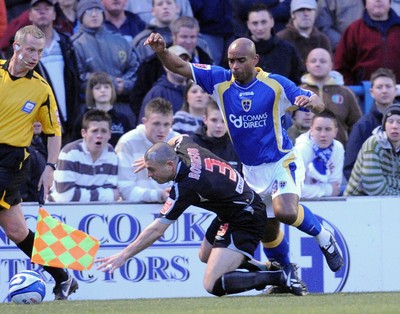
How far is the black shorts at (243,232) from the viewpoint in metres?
10.2

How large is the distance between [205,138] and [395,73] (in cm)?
361

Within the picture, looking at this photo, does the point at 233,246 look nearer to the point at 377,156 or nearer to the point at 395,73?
the point at 377,156

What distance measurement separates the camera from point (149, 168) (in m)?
9.53

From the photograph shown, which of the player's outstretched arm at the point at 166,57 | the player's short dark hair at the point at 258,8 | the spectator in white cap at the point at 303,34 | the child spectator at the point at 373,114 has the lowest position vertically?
the child spectator at the point at 373,114

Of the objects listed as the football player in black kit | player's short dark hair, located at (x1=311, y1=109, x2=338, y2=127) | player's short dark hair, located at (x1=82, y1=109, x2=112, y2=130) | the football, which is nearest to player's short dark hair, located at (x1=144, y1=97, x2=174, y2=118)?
player's short dark hair, located at (x1=82, y1=109, x2=112, y2=130)

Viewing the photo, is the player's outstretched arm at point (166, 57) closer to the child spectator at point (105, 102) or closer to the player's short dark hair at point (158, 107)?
the player's short dark hair at point (158, 107)

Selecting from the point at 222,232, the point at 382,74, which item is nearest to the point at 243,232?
the point at 222,232

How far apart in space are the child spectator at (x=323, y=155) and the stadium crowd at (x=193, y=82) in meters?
0.01

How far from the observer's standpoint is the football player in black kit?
959 cm

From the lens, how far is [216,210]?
33.3 feet

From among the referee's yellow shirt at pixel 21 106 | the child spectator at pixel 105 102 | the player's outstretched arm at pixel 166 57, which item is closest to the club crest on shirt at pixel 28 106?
the referee's yellow shirt at pixel 21 106

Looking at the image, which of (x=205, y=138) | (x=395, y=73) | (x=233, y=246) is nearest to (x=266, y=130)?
(x=233, y=246)

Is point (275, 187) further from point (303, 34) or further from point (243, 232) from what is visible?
point (303, 34)

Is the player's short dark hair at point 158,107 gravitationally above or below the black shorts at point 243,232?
above
